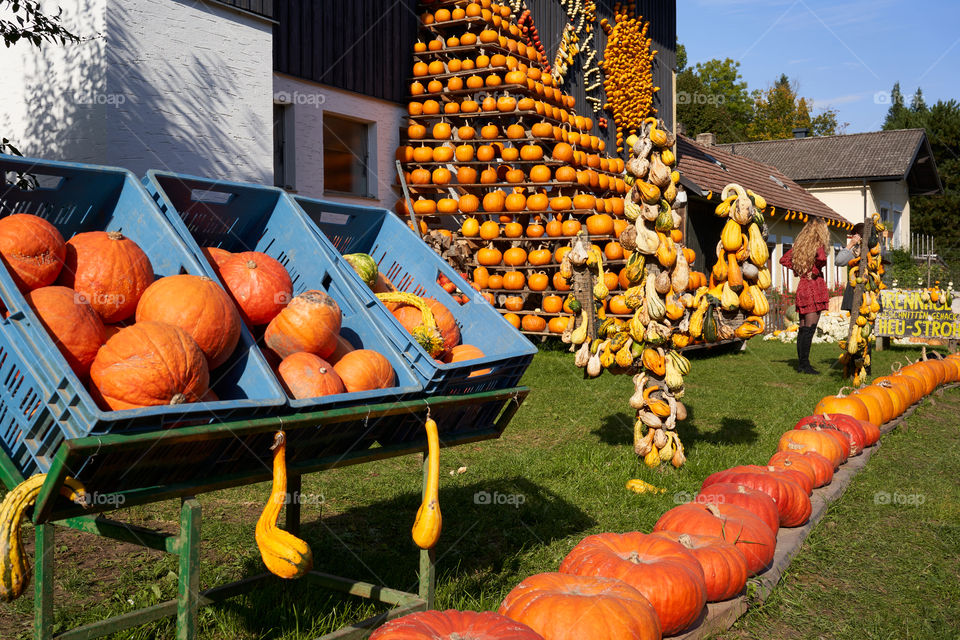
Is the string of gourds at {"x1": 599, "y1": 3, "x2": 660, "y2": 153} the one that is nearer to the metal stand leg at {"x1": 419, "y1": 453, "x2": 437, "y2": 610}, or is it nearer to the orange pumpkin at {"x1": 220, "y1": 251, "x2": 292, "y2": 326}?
the orange pumpkin at {"x1": 220, "y1": 251, "x2": 292, "y2": 326}

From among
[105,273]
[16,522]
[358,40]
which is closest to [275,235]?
[105,273]

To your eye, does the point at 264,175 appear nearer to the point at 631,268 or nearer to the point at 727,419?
the point at 631,268

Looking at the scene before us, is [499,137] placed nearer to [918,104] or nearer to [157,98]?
[157,98]

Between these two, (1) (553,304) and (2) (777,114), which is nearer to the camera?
(1) (553,304)

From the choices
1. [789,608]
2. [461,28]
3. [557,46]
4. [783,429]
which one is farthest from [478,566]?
[557,46]

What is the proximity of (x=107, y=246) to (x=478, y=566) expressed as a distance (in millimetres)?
2468

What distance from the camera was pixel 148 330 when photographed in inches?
89.7

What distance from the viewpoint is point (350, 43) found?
1136 cm

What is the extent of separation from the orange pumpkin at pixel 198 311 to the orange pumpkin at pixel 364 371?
1.52 feet

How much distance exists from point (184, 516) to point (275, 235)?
150 cm

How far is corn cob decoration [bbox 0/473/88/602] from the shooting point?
201 cm

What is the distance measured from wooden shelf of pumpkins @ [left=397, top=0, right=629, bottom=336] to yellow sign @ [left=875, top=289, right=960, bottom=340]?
17.4ft

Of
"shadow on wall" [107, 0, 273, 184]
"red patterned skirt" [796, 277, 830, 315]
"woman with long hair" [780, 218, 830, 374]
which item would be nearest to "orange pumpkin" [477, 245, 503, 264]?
"shadow on wall" [107, 0, 273, 184]

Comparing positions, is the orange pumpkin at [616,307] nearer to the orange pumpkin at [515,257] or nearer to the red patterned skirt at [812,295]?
the orange pumpkin at [515,257]
